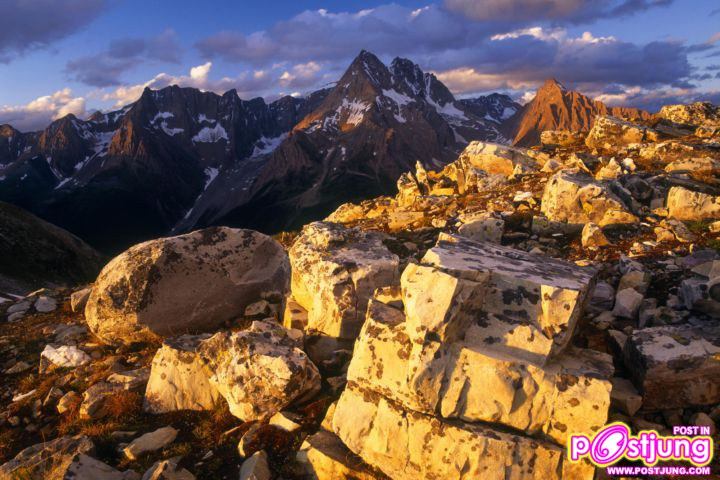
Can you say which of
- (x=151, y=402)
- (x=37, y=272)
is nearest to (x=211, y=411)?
(x=151, y=402)

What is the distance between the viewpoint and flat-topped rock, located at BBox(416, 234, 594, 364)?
282 inches

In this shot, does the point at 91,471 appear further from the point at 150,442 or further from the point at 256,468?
the point at 256,468

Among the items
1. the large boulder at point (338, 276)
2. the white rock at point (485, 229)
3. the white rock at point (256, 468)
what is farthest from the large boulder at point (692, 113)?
the white rock at point (256, 468)

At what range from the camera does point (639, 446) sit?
22.9 feet

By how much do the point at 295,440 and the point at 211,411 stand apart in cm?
281

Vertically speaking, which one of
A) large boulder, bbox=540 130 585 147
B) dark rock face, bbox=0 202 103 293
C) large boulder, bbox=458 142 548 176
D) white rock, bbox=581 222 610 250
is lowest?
dark rock face, bbox=0 202 103 293

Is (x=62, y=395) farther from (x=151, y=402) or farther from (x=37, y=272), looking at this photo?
(x=37, y=272)

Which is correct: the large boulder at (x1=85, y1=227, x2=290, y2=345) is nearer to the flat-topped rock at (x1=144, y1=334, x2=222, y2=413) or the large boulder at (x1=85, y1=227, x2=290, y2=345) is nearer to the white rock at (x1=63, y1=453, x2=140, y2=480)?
the flat-topped rock at (x1=144, y1=334, x2=222, y2=413)

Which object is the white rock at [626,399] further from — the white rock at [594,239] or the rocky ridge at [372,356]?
the white rock at [594,239]

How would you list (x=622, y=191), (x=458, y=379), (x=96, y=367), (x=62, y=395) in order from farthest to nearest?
(x=622, y=191) → (x=96, y=367) → (x=62, y=395) → (x=458, y=379)

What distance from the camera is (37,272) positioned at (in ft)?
201

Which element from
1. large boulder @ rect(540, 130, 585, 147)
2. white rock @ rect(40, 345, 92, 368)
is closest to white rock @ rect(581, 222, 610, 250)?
white rock @ rect(40, 345, 92, 368)

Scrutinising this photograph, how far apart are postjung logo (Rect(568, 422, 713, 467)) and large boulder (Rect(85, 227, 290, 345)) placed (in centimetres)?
1074

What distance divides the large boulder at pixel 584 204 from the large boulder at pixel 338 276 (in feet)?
30.9
